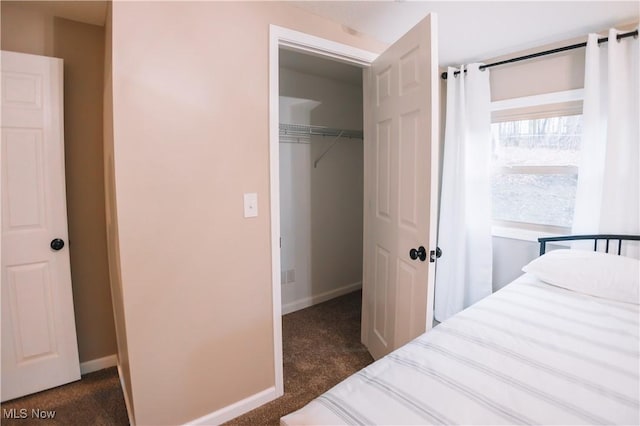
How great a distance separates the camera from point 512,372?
1.04 meters

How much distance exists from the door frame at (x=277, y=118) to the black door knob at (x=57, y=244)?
4.14ft

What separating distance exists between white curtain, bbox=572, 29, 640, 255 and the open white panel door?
3.98ft

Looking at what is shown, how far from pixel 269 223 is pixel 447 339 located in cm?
103

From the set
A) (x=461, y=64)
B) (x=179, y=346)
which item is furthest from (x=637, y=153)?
(x=179, y=346)

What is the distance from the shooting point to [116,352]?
222cm

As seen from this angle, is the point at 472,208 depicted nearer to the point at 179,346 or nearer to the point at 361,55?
the point at 361,55

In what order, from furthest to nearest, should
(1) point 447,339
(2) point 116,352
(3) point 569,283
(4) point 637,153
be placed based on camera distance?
(2) point 116,352 < (4) point 637,153 < (3) point 569,283 < (1) point 447,339

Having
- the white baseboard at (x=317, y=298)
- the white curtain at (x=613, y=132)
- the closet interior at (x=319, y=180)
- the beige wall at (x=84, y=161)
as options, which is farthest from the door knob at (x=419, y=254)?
the beige wall at (x=84, y=161)

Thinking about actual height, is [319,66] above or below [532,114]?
above

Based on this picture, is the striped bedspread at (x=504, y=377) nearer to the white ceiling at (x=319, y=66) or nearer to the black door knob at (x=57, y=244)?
the black door knob at (x=57, y=244)

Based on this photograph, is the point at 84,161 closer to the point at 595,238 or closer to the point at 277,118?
the point at 277,118

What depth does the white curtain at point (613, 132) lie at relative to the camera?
1.92m

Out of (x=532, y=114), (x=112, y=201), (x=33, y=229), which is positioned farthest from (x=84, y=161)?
(x=532, y=114)

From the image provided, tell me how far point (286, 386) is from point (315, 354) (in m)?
0.40
